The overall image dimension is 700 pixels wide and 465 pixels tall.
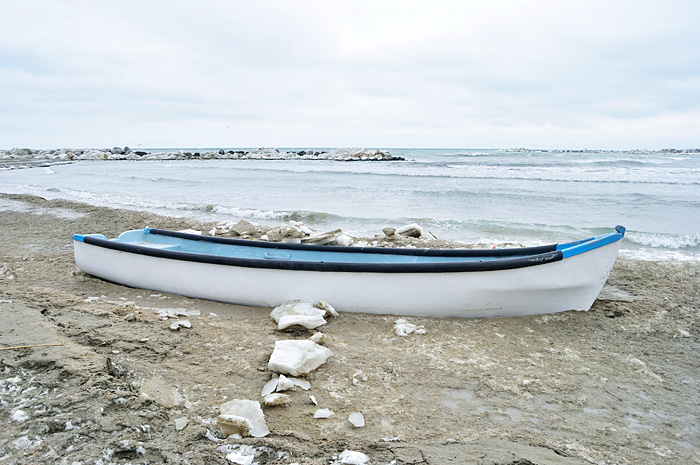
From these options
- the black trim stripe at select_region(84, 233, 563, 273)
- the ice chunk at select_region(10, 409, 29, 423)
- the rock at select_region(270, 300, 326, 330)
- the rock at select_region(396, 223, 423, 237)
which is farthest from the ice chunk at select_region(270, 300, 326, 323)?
the rock at select_region(396, 223, 423, 237)

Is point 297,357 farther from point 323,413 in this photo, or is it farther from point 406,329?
point 406,329

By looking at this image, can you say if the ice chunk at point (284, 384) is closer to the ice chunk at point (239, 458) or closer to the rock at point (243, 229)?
the ice chunk at point (239, 458)

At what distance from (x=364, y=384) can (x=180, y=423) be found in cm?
128

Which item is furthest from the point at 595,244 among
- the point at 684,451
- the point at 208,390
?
the point at 208,390

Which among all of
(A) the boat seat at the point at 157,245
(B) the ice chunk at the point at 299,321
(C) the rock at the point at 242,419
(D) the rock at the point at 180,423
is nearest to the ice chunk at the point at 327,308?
(B) the ice chunk at the point at 299,321

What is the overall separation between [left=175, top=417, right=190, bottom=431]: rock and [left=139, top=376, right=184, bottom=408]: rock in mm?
185

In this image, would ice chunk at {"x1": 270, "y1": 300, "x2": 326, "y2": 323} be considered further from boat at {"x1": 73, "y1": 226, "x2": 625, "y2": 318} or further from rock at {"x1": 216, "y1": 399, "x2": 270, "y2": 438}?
rock at {"x1": 216, "y1": 399, "x2": 270, "y2": 438}

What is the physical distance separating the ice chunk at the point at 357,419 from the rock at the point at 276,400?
42 cm

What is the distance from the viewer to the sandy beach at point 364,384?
2.23 m

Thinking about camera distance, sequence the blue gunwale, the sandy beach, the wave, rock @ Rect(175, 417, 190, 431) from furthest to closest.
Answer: the wave < the blue gunwale < rock @ Rect(175, 417, 190, 431) < the sandy beach

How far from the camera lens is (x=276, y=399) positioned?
104 inches

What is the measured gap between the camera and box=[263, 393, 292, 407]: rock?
2648mm

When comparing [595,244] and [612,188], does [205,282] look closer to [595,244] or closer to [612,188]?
[595,244]

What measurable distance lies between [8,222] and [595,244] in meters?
12.0
